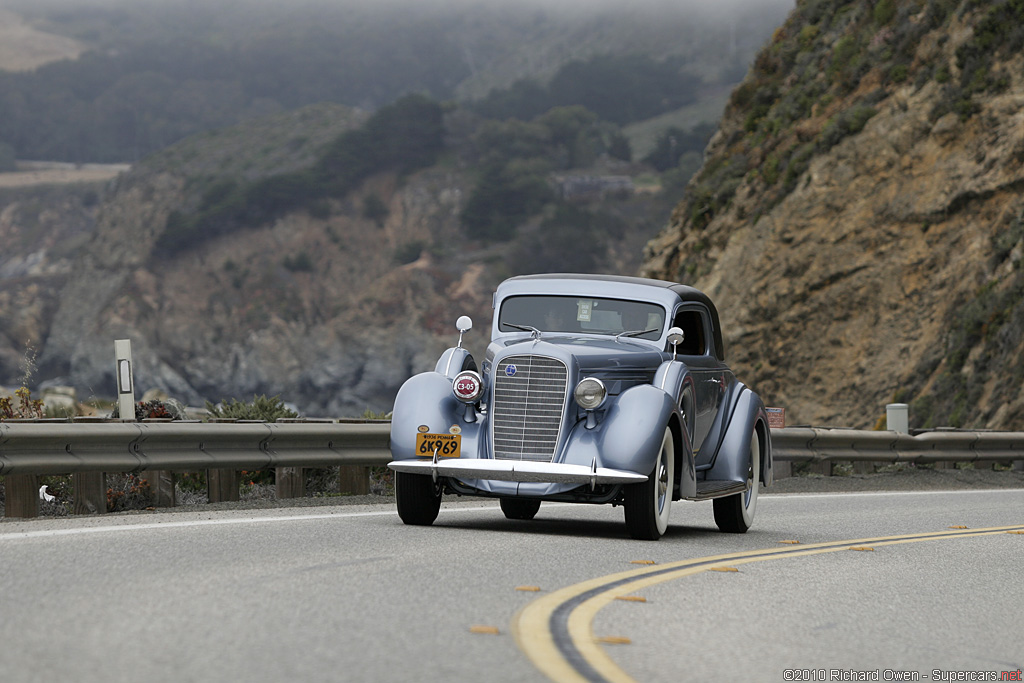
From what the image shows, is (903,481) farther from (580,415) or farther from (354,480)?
(580,415)

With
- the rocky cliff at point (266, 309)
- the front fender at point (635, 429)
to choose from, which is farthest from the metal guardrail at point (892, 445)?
the rocky cliff at point (266, 309)

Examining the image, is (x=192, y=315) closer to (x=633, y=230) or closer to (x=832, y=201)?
(x=633, y=230)

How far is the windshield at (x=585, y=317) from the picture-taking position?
11.2m

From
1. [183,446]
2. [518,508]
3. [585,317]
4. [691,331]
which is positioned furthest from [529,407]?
[183,446]

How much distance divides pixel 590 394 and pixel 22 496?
4.45m

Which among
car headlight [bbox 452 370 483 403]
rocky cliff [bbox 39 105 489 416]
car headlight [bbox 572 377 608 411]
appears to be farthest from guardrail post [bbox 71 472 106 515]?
rocky cliff [bbox 39 105 489 416]

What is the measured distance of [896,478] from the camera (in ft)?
64.0

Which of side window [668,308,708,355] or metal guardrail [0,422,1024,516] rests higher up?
side window [668,308,708,355]

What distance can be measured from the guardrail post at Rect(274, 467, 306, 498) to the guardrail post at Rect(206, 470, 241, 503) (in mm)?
537

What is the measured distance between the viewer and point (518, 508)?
11.8 m

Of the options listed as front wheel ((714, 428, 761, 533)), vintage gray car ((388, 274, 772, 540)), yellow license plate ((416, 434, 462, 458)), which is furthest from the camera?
front wheel ((714, 428, 761, 533))

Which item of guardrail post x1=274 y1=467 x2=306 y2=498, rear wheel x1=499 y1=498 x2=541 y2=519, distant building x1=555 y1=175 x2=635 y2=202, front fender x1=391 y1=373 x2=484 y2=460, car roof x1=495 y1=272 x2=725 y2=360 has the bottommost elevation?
rear wheel x1=499 y1=498 x2=541 y2=519

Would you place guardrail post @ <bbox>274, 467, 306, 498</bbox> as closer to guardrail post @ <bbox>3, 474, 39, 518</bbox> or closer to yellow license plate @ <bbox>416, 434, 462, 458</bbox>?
guardrail post @ <bbox>3, 474, 39, 518</bbox>

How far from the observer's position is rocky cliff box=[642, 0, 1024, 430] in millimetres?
31141
